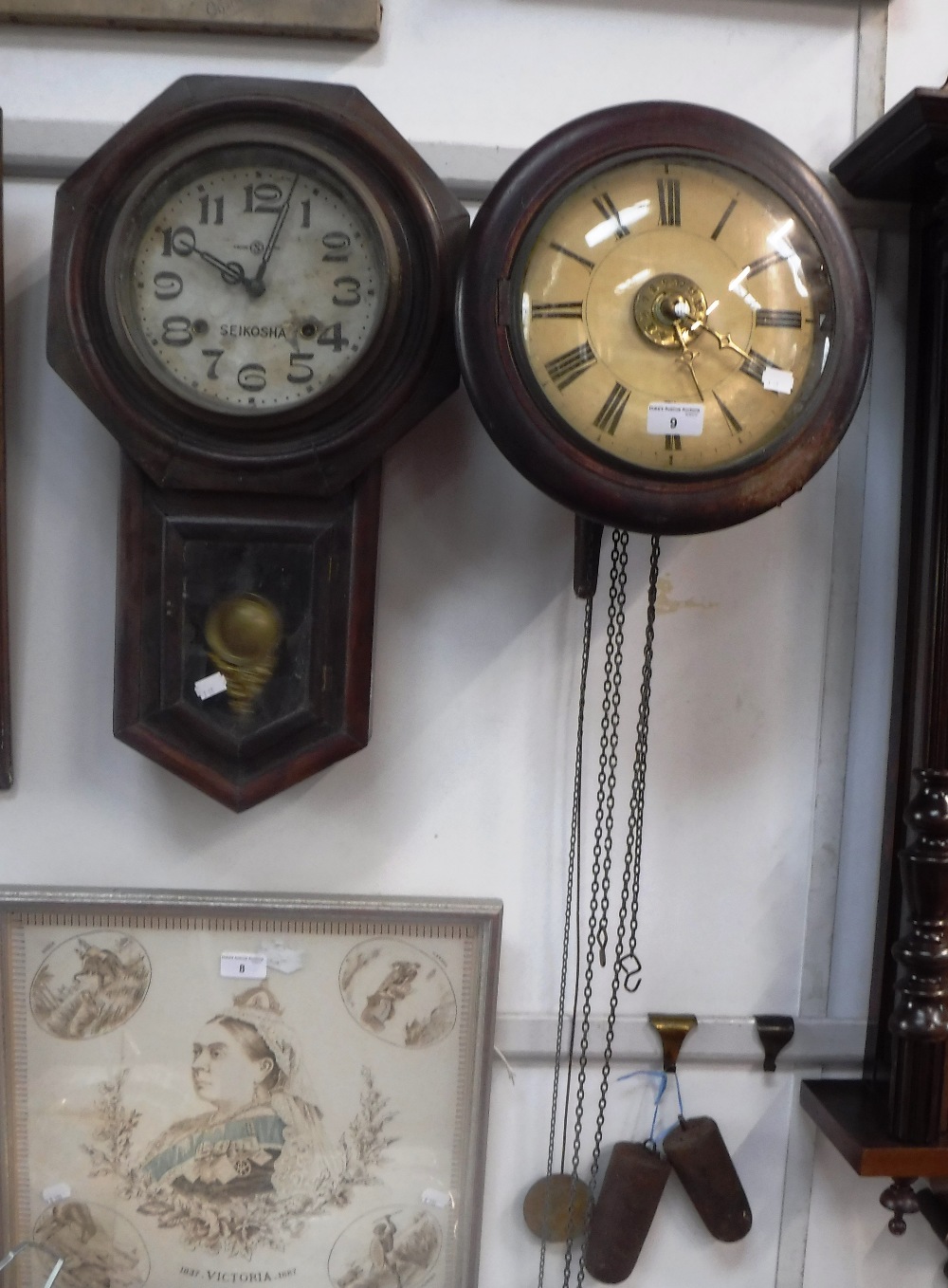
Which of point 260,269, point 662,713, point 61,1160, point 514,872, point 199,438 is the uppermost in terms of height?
point 260,269

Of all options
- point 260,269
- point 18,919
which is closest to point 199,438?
point 260,269

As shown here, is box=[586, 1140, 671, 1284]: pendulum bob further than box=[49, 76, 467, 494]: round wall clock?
Yes

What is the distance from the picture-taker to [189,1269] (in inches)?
42.7

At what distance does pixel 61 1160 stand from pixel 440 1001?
17.5 inches

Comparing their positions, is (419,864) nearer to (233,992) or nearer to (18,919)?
(233,992)

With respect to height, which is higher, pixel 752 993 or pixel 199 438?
pixel 199 438

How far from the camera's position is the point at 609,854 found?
1080mm

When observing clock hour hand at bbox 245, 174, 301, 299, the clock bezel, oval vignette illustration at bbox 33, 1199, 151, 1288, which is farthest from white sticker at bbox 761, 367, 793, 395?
oval vignette illustration at bbox 33, 1199, 151, 1288

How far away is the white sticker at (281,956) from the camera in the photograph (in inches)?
41.7

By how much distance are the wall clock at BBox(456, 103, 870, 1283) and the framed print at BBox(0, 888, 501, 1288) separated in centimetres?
50

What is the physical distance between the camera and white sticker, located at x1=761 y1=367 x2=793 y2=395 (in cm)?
85

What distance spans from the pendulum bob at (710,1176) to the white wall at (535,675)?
37 mm

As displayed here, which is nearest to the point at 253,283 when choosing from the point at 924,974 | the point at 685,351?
the point at 685,351

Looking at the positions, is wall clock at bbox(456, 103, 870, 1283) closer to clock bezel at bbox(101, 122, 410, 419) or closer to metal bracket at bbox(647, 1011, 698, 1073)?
clock bezel at bbox(101, 122, 410, 419)
